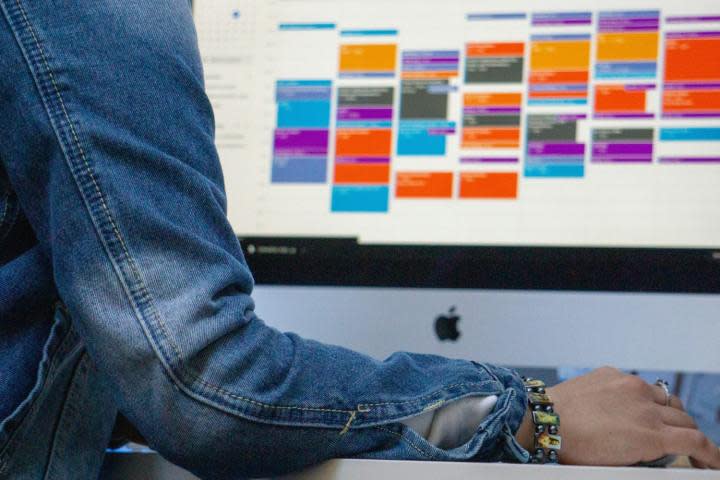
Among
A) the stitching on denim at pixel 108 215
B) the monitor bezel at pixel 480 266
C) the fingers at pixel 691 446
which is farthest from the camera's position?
the monitor bezel at pixel 480 266

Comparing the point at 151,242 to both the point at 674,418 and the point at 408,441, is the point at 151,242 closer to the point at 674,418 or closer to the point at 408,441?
the point at 408,441

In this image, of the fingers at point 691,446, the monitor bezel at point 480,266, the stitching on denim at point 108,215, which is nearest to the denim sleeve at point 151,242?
the stitching on denim at point 108,215

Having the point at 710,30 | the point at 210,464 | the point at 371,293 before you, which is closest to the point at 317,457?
the point at 210,464

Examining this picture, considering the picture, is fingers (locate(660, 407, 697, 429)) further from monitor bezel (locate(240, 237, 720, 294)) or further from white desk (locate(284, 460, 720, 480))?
monitor bezel (locate(240, 237, 720, 294))

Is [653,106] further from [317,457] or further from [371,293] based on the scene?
[317,457]

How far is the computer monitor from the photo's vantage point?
979 mm

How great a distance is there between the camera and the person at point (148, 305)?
0.59 metres

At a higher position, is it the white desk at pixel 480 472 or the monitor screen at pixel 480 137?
the monitor screen at pixel 480 137

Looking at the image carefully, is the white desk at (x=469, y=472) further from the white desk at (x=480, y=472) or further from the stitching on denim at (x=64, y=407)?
the stitching on denim at (x=64, y=407)

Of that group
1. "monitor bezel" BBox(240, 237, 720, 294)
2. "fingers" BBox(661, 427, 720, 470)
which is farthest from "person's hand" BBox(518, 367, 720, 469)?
"monitor bezel" BBox(240, 237, 720, 294)

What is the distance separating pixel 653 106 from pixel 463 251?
263mm

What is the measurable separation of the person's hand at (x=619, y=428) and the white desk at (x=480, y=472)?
0.30 feet

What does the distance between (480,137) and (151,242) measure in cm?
52

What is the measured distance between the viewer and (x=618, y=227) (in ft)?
3.22
